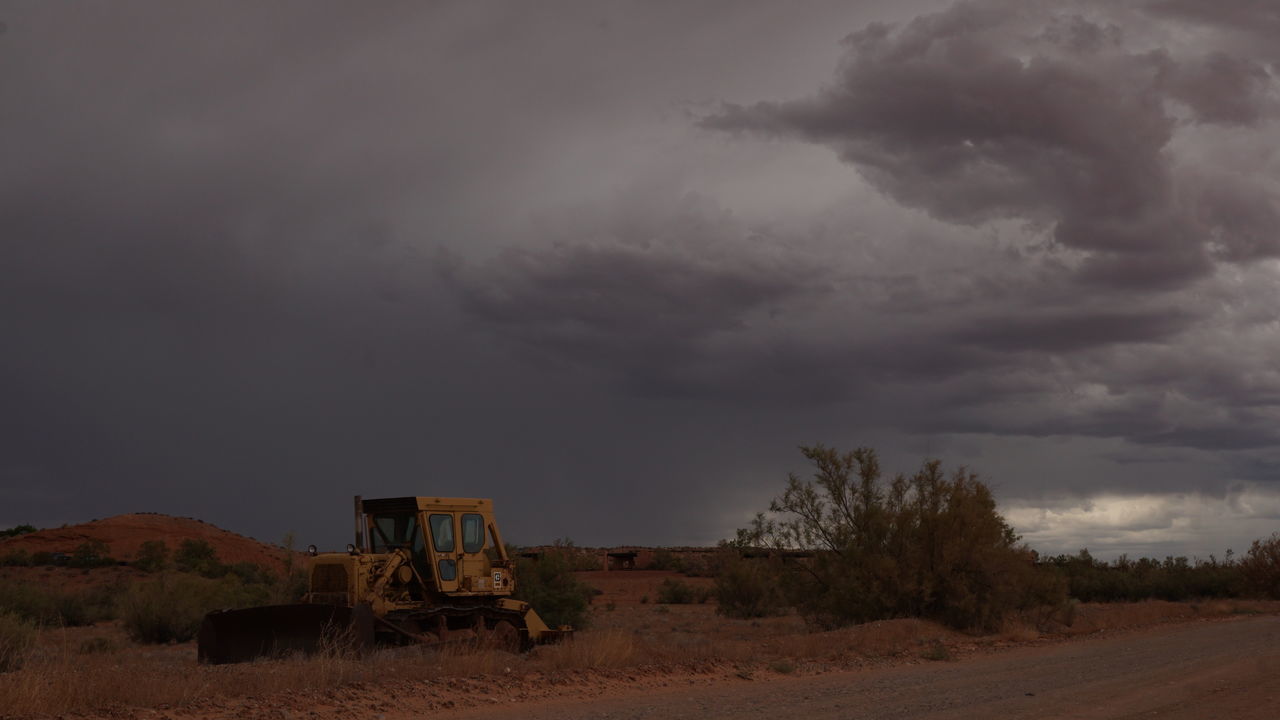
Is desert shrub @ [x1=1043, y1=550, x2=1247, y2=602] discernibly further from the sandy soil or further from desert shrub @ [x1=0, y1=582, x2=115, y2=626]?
desert shrub @ [x1=0, y1=582, x2=115, y2=626]

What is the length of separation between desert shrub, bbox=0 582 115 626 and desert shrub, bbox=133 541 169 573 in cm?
1946

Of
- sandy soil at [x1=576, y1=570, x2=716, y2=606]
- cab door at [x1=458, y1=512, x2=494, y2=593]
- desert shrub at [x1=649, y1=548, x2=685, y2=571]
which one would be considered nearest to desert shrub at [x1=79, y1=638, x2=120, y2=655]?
cab door at [x1=458, y1=512, x2=494, y2=593]

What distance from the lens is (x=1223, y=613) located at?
40.1 meters

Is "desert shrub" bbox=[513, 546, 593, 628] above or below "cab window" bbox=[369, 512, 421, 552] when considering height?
below

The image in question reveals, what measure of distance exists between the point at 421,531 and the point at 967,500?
16.2 metres

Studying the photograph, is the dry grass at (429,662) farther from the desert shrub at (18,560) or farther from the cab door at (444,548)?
the desert shrub at (18,560)

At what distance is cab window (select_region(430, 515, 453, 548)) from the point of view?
2248 cm

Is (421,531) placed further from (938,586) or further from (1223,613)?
(1223,613)

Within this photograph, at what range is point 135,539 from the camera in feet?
270

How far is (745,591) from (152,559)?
42.4m

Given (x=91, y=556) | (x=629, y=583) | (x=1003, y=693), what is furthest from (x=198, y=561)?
(x=1003, y=693)

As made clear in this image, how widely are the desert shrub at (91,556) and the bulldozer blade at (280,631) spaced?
5474 centimetres

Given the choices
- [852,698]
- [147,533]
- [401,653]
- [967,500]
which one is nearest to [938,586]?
[967,500]

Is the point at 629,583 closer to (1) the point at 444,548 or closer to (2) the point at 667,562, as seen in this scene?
(2) the point at 667,562
